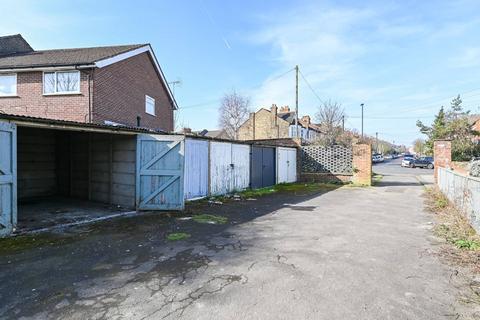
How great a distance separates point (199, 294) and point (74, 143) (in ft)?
35.0

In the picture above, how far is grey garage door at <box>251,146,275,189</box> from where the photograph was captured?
14.8 metres

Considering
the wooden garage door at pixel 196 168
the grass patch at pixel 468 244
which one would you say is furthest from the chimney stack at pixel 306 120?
the grass patch at pixel 468 244

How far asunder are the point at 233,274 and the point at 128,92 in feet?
49.1

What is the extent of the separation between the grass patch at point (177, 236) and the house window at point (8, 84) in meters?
14.0

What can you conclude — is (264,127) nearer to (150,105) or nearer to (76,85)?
(150,105)

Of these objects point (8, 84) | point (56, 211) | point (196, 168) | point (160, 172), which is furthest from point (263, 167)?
point (8, 84)

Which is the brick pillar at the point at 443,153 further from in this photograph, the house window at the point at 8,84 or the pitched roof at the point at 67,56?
the house window at the point at 8,84

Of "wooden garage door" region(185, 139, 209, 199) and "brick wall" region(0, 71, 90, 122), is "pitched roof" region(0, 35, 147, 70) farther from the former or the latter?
"wooden garage door" region(185, 139, 209, 199)

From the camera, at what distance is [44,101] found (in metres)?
14.6

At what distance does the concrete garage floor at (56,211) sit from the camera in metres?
7.32

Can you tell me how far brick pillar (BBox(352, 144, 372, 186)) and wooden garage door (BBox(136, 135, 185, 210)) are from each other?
38.8 ft

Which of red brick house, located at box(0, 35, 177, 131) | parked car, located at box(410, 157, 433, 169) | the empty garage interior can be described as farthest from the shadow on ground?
parked car, located at box(410, 157, 433, 169)

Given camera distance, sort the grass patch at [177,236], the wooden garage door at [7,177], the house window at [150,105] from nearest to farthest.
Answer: the wooden garage door at [7,177], the grass patch at [177,236], the house window at [150,105]

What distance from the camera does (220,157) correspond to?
1216 cm
